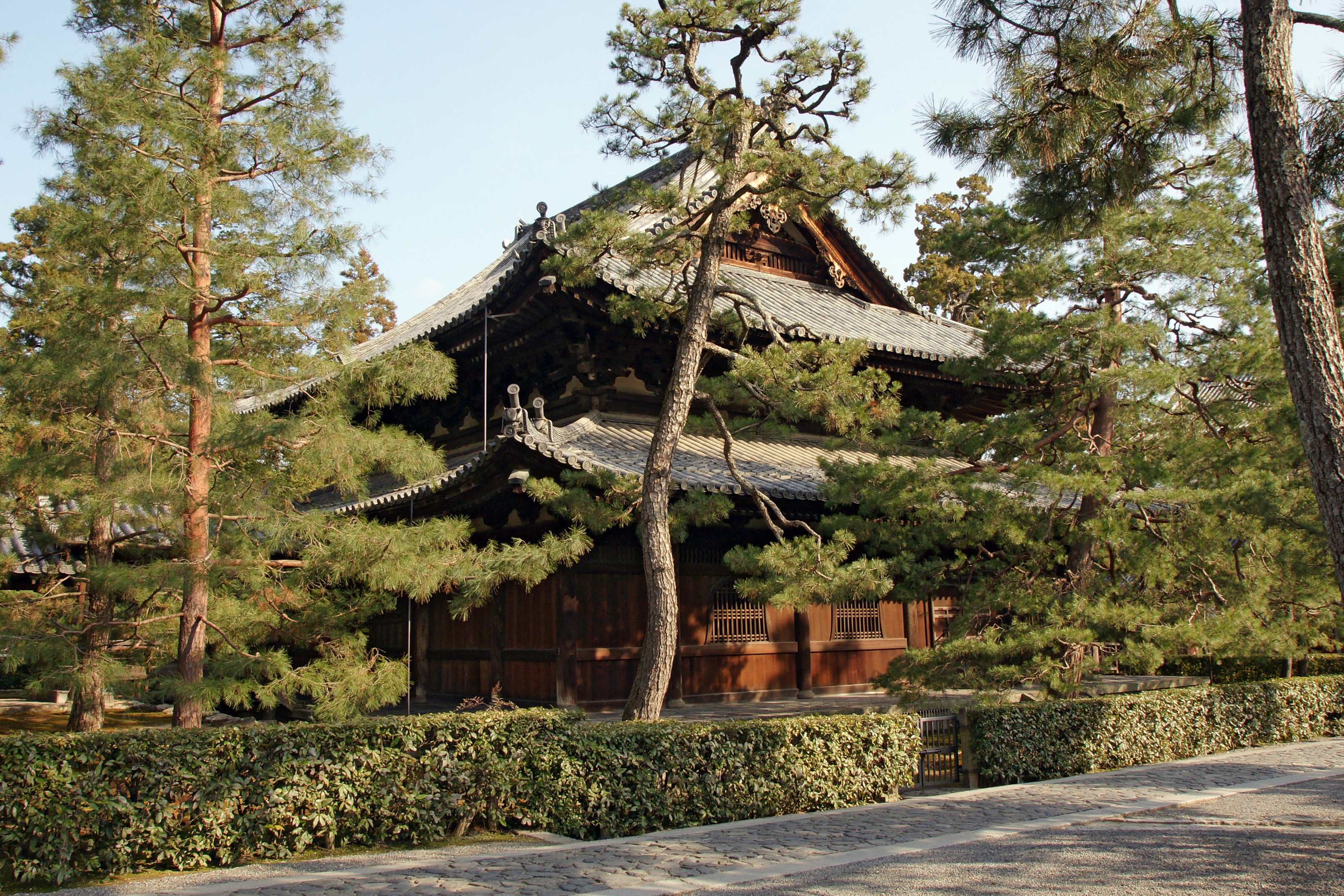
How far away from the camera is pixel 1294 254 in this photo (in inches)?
238

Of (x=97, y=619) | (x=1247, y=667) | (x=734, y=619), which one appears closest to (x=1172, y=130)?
(x=734, y=619)

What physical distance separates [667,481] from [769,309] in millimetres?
6246

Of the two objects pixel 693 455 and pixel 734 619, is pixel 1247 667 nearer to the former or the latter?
pixel 734 619

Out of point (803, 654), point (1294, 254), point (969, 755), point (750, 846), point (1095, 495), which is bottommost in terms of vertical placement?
point (750, 846)

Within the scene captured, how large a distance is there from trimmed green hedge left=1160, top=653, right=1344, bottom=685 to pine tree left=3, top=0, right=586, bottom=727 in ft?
50.7

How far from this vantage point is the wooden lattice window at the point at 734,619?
12766 millimetres

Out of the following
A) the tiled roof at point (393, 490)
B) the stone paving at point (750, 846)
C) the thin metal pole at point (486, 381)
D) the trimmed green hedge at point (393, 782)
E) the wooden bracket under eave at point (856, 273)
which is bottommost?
the stone paving at point (750, 846)

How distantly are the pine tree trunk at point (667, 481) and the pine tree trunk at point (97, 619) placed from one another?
4318 millimetres

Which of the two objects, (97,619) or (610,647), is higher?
(97,619)

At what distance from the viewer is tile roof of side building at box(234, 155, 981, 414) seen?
12547 millimetres

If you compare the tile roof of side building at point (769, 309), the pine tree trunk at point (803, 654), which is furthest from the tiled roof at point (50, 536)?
the pine tree trunk at point (803, 654)

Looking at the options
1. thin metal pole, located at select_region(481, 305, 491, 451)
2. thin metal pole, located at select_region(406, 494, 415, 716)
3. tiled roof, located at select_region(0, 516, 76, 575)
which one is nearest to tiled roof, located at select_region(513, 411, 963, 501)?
thin metal pole, located at select_region(481, 305, 491, 451)

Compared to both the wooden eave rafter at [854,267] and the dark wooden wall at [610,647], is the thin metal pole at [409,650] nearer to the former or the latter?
the dark wooden wall at [610,647]

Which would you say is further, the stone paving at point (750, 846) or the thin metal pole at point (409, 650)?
the thin metal pole at point (409, 650)
